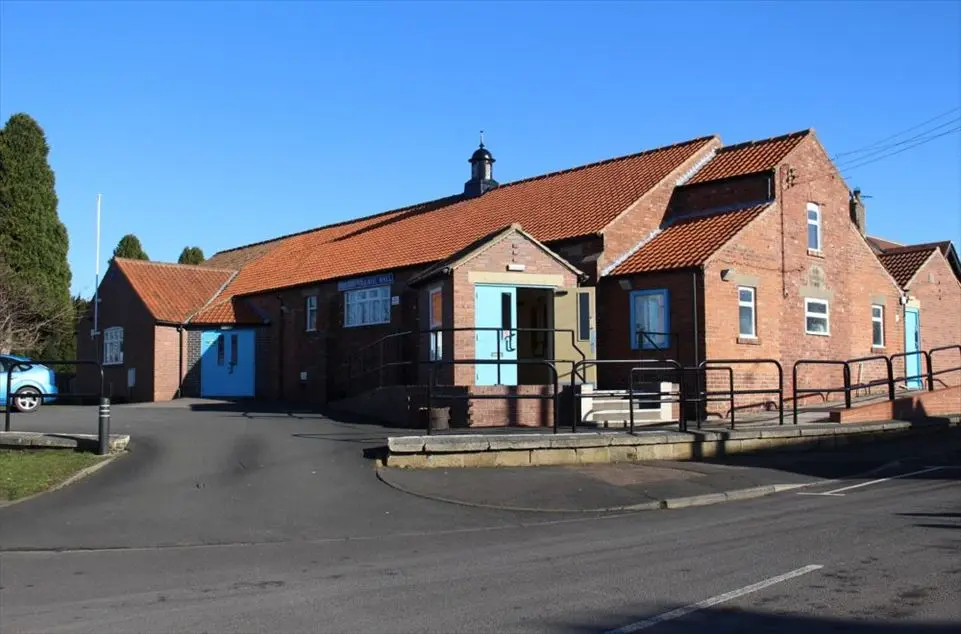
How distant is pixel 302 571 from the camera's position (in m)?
7.96

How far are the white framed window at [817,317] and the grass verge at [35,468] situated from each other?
1781 centimetres

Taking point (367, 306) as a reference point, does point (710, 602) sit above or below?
below

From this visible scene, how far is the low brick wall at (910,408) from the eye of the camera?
18.6 m

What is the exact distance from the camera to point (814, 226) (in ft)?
80.8

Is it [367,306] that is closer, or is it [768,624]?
[768,624]

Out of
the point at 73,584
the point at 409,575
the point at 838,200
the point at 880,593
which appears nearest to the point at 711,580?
the point at 880,593

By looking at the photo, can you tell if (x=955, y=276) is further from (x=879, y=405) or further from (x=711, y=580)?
(x=711, y=580)

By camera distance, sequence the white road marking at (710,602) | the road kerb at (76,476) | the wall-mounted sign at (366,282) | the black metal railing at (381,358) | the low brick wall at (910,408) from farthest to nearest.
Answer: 1. the wall-mounted sign at (366,282)
2. the black metal railing at (381,358)
3. the low brick wall at (910,408)
4. the road kerb at (76,476)
5. the white road marking at (710,602)

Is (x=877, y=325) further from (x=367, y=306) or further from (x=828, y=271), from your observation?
(x=367, y=306)

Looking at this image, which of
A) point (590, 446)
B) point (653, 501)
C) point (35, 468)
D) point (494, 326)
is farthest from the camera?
point (494, 326)

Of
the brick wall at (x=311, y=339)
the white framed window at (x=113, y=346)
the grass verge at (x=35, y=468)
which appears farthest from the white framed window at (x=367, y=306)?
the grass verge at (x=35, y=468)

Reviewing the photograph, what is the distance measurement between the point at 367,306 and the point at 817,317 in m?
12.8

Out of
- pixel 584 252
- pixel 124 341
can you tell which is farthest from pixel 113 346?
pixel 584 252

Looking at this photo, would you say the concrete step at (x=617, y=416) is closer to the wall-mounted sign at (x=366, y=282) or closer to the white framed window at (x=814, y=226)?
the white framed window at (x=814, y=226)
